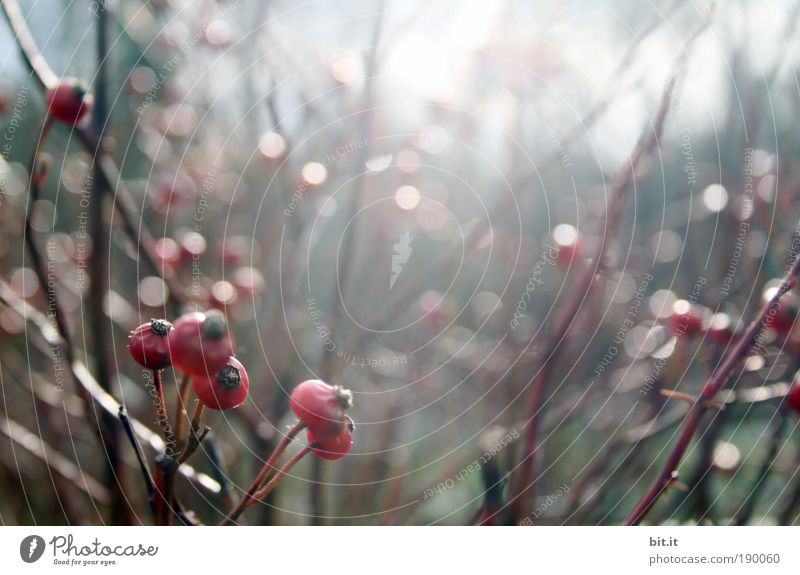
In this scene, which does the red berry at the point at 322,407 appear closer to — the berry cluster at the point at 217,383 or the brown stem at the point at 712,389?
the berry cluster at the point at 217,383

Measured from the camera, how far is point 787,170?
1221mm

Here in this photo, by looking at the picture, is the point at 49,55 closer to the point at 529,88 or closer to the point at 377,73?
the point at 377,73

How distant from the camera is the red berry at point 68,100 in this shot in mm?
840

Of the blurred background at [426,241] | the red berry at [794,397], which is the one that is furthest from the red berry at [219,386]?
the red berry at [794,397]

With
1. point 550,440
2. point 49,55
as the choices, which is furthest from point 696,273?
point 49,55

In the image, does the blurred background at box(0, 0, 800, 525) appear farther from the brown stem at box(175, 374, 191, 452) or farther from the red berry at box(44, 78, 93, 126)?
the brown stem at box(175, 374, 191, 452)

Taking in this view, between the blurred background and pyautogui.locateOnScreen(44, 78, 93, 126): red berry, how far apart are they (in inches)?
2.6

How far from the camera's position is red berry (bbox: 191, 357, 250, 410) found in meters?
0.65

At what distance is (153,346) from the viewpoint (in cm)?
66

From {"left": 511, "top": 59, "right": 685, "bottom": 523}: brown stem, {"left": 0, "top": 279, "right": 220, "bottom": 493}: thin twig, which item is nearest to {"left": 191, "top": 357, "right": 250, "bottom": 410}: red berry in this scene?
{"left": 0, "top": 279, "right": 220, "bottom": 493}: thin twig

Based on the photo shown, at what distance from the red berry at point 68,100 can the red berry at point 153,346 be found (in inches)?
15.2

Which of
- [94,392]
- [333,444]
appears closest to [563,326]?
[333,444]

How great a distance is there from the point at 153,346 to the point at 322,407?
0.64 feet

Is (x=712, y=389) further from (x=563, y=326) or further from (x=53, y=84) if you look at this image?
(x=53, y=84)
